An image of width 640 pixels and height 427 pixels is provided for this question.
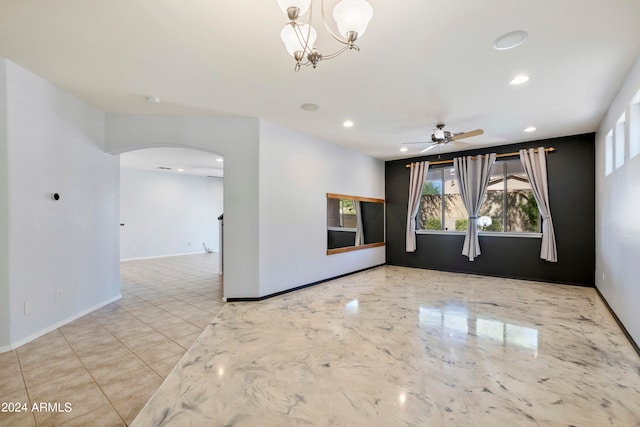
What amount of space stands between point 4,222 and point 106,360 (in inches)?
63.6

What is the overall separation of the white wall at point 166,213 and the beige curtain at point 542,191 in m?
8.90

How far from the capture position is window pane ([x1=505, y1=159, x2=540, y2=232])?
5.66 metres

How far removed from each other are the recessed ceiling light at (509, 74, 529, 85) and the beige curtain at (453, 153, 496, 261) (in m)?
3.08

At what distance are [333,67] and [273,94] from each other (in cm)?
91

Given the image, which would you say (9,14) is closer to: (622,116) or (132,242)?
(622,116)

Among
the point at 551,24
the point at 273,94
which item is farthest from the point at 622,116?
the point at 273,94

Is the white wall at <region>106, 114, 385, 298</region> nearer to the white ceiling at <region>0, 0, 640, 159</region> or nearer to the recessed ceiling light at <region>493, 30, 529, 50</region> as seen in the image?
the white ceiling at <region>0, 0, 640, 159</region>

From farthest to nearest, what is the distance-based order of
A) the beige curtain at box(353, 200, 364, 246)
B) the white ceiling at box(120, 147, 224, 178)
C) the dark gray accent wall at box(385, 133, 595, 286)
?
the beige curtain at box(353, 200, 364, 246) → the white ceiling at box(120, 147, 224, 178) → the dark gray accent wall at box(385, 133, 595, 286)

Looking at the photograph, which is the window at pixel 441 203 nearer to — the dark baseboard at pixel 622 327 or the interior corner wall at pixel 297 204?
the interior corner wall at pixel 297 204

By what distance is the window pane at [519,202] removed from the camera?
5660 millimetres

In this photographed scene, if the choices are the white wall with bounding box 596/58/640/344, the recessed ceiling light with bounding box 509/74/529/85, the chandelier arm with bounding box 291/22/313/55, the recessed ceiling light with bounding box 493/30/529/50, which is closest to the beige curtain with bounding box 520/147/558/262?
the white wall with bounding box 596/58/640/344

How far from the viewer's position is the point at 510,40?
2314 millimetres

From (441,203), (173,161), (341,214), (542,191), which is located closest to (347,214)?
(341,214)

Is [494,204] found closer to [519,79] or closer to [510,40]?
[519,79]
